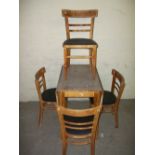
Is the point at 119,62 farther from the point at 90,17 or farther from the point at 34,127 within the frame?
the point at 34,127

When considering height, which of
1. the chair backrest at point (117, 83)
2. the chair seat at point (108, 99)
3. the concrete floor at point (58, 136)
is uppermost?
the chair backrest at point (117, 83)

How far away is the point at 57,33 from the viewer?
153 inches

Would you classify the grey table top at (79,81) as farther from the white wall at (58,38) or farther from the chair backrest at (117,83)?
the white wall at (58,38)

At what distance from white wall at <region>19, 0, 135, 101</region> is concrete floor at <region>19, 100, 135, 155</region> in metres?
0.64

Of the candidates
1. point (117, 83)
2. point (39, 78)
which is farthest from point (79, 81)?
point (39, 78)

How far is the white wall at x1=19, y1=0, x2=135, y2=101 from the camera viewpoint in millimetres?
3773

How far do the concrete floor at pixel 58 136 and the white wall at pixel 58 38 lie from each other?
64 centimetres

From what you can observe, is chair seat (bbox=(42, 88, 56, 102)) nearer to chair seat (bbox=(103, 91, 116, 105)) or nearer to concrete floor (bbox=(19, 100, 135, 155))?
concrete floor (bbox=(19, 100, 135, 155))

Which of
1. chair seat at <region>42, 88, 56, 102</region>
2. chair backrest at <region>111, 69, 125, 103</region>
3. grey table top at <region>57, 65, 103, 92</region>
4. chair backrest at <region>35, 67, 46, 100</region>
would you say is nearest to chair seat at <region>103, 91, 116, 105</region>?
chair backrest at <region>111, 69, 125, 103</region>

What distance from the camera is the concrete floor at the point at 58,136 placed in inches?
114

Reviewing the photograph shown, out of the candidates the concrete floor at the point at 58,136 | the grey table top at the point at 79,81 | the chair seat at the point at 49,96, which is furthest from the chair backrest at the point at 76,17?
the concrete floor at the point at 58,136

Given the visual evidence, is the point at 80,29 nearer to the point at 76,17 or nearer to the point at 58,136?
the point at 76,17
